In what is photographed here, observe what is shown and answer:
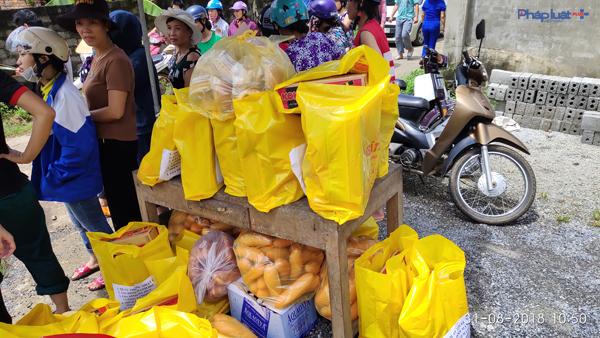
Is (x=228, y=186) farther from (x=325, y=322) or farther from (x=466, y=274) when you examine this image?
(x=466, y=274)

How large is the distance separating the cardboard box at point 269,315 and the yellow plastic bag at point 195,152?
55cm

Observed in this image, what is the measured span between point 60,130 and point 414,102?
2.68m

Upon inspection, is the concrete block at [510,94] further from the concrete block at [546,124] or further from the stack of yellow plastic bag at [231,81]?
the stack of yellow plastic bag at [231,81]

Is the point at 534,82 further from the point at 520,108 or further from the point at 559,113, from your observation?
the point at 559,113

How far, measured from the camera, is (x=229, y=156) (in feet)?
6.00

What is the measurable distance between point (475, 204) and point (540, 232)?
0.49 m

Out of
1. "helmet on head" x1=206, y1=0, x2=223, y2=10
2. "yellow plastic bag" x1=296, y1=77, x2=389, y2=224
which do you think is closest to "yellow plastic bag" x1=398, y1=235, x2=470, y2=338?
"yellow plastic bag" x1=296, y1=77, x2=389, y2=224

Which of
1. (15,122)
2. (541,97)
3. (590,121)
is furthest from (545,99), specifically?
(15,122)

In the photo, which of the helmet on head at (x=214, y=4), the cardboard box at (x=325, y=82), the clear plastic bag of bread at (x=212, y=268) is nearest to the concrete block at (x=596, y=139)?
the cardboard box at (x=325, y=82)

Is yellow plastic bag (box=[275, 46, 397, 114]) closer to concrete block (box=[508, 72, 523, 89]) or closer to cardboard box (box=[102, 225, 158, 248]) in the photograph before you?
cardboard box (box=[102, 225, 158, 248])

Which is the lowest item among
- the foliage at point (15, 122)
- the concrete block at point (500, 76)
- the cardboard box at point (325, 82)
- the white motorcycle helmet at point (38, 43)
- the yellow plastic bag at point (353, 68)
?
the foliage at point (15, 122)

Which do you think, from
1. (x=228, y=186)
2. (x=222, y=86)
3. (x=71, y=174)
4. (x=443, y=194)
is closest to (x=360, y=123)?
(x=222, y=86)

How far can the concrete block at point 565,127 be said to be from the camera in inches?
177

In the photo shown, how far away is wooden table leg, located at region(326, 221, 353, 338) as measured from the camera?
168cm
